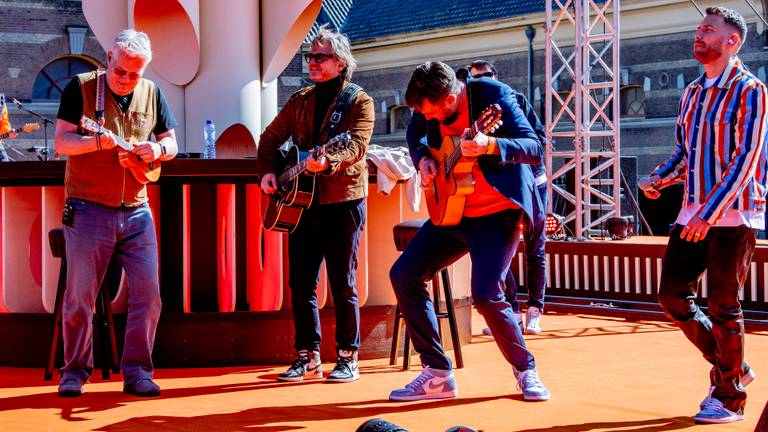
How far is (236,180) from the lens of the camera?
760 cm

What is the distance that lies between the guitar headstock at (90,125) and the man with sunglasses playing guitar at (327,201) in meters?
1.06

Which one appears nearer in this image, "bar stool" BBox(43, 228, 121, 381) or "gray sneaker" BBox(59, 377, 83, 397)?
"gray sneaker" BBox(59, 377, 83, 397)

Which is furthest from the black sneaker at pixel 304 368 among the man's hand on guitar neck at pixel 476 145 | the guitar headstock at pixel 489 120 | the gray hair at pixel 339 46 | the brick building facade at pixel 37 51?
the brick building facade at pixel 37 51

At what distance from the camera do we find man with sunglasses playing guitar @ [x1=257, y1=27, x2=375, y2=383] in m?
6.74

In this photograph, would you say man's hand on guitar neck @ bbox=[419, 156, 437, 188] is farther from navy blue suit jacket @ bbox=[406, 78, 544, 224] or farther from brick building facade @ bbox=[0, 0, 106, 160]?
brick building facade @ bbox=[0, 0, 106, 160]

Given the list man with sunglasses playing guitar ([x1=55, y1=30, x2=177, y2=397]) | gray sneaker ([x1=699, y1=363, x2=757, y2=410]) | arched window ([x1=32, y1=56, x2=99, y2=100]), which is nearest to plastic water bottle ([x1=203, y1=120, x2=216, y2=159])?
man with sunglasses playing guitar ([x1=55, y1=30, x2=177, y2=397])

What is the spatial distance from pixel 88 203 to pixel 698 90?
3.16 metres

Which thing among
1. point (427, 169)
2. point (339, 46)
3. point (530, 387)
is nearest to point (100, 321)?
point (339, 46)

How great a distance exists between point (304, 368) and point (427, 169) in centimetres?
162

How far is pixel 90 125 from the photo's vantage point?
6.07 metres

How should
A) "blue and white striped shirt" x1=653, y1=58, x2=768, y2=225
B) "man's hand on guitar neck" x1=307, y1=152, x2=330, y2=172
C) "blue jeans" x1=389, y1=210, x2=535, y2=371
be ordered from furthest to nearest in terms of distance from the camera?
1. "man's hand on guitar neck" x1=307, y1=152, x2=330, y2=172
2. "blue jeans" x1=389, y1=210, x2=535, y2=371
3. "blue and white striped shirt" x1=653, y1=58, x2=768, y2=225

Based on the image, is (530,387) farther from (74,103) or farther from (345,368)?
(74,103)

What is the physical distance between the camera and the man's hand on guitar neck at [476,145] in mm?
5582

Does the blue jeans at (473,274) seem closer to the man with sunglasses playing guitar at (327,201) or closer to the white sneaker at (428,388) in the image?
the white sneaker at (428,388)
